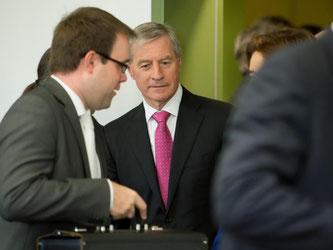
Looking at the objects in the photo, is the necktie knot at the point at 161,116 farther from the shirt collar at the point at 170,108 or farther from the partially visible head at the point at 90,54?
the partially visible head at the point at 90,54

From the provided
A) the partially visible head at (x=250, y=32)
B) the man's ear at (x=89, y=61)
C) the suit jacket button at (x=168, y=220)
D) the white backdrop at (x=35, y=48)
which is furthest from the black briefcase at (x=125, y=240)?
the partially visible head at (x=250, y=32)

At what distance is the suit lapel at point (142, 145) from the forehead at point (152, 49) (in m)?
0.27

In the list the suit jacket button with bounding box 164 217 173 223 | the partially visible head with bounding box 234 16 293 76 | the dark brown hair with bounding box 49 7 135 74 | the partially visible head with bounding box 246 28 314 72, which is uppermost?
the partially visible head with bounding box 234 16 293 76

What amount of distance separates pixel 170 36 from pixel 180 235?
165cm

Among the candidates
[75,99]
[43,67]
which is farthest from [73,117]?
[43,67]

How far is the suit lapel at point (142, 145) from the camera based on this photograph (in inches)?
143

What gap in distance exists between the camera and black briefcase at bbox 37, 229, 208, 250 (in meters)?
2.39

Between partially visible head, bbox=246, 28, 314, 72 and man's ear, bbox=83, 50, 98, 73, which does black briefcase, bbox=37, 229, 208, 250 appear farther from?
partially visible head, bbox=246, 28, 314, 72

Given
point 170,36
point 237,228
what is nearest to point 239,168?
point 237,228

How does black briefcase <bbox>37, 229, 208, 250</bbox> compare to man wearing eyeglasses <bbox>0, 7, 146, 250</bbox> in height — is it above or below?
below

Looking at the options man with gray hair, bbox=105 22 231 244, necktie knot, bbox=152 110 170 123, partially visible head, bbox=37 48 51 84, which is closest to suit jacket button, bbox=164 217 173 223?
man with gray hair, bbox=105 22 231 244

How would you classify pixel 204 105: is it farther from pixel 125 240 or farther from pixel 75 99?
pixel 125 240

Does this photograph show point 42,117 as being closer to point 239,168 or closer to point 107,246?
point 107,246

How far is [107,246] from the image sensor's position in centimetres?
246
